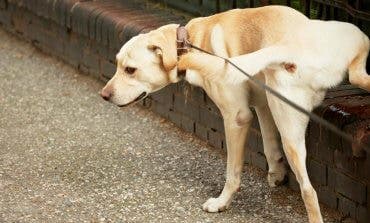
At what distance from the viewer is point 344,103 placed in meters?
5.06

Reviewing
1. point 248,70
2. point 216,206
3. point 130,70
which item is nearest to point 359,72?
point 248,70

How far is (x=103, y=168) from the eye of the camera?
19.9ft

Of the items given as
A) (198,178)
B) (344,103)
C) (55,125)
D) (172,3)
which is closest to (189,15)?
(172,3)

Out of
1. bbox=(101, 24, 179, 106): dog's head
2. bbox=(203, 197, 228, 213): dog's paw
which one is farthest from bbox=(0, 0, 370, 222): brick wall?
bbox=(101, 24, 179, 106): dog's head

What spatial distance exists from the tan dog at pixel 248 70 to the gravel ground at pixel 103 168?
0.84ft

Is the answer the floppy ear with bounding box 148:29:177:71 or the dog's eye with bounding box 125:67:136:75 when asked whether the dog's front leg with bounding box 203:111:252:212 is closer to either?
the floppy ear with bounding box 148:29:177:71

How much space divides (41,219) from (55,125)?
1737 millimetres

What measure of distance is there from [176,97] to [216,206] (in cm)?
155

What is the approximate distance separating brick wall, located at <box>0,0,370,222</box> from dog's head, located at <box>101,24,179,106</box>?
2.71 ft

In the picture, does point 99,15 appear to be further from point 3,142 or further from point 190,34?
point 190,34

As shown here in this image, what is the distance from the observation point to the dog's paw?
5.33 meters

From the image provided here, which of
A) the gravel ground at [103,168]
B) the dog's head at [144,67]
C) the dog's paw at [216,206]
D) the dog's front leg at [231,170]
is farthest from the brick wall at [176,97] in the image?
the dog's head at [144,67]

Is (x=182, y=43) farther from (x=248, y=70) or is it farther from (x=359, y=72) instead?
(x=359, y=72)

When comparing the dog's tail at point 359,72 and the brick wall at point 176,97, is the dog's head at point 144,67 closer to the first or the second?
the brick wall at point 176,97
